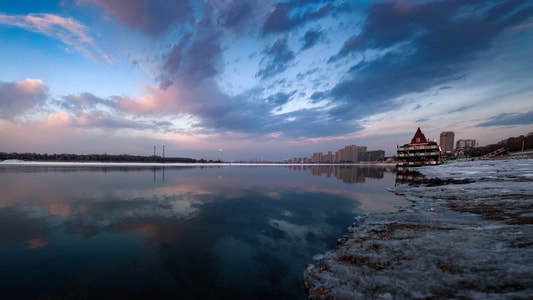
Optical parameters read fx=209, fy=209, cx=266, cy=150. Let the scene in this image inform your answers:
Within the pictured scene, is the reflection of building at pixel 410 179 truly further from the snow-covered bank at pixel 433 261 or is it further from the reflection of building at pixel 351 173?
the snow-covered bank at pixel 433 261

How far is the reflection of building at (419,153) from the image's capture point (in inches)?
2736

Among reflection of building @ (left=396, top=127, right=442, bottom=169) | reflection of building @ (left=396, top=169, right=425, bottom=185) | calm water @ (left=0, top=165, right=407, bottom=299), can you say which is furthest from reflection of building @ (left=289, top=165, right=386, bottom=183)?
calm water @ (left=0, top=165, right=407, bottom=299)

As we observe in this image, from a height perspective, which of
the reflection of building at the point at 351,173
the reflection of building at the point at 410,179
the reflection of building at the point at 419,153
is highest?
the reflection of building at the point at 419,153

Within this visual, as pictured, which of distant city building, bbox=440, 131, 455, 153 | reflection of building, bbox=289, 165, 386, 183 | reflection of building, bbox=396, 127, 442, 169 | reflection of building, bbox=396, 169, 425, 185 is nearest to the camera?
reflection of building, bbox=396, 169, 425, 185

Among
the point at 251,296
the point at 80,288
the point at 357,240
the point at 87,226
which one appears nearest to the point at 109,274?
the point at 80,288

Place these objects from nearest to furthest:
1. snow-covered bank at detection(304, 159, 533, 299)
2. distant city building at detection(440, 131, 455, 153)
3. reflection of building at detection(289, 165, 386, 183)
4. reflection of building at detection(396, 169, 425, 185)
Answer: snow-covered bank at detection(304, 159, 533, 299) → reflection of building at detection(396, 169, 425, 185) → reflection of building at detection(289, 165, 386, 183) → distant city building at detection(440, 131, 455, 153)

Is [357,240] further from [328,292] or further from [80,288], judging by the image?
[80,288]

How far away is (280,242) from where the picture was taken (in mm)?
7914

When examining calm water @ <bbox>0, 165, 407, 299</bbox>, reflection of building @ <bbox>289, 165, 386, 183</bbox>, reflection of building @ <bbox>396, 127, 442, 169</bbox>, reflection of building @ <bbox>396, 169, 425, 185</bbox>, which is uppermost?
reflection of building @ <bbox>396, 127, 442, 169</bbox>

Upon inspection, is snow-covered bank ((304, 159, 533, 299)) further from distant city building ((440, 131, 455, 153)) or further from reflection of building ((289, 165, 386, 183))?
distant city building ((440, 131, 455, 153))

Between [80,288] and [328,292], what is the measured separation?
226 inches

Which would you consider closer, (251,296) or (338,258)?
(251,296)

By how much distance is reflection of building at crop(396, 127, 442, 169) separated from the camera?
Result: 228 ft

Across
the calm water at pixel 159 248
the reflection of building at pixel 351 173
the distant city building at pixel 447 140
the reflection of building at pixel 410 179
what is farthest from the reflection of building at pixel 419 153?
the distant city building at pixel 447 140
